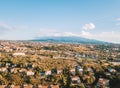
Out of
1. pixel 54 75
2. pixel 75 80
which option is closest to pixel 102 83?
pixel 75 80

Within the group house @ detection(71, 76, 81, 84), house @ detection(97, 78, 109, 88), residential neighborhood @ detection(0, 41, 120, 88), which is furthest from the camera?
house @ detection(71, 76, 81, 84)

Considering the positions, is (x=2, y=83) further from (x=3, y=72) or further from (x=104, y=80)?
(x=104, y=80)

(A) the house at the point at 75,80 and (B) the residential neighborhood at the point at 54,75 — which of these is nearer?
(B) the residential neighborhood at the point at 54,75

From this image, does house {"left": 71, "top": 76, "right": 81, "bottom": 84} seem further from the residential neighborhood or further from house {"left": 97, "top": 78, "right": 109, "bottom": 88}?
house {"left": 97, "top": 78, "right": 109, "bottom": 88}

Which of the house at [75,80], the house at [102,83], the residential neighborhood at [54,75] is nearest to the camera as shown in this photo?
the house at [102,83]

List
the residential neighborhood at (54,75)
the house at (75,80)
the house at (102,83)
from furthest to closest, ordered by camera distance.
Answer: the house at (75,80)
the residential neighborhood at (54,75)
the house at (102,83)

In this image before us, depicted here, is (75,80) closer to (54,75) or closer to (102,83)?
(54,75)

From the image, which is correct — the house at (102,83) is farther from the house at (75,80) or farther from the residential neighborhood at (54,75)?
the house at (75,80)

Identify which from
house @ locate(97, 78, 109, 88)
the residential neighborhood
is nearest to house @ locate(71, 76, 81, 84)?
the residential neighborhood

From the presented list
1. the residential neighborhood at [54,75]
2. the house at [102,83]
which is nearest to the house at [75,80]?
the residential neighborhood at [54,75]

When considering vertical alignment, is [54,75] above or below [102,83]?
above

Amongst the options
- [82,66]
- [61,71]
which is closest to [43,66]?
[61,71]
